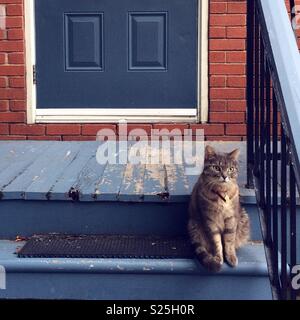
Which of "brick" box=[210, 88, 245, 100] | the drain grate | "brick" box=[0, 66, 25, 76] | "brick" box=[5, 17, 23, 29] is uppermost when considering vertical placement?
"brick" box=[5, 17, 23, 29]

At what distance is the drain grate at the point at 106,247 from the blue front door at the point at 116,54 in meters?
1.92

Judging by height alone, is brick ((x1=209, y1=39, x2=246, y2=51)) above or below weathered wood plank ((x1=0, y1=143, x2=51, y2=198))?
above

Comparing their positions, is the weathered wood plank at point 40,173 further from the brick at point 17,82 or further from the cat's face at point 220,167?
the cat's face at point 220,167

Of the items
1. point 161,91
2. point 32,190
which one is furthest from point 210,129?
point 32,190

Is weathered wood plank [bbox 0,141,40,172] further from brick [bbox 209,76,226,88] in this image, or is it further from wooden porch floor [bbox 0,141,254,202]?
brick [bbox 209,76,226,88]

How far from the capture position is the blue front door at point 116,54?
15.4 ft

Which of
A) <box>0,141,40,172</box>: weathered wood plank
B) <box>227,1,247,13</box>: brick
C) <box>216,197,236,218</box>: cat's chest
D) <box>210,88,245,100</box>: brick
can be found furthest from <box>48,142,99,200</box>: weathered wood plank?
<box>227,1,247,13</box>: brick

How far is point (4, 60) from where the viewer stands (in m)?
4.69

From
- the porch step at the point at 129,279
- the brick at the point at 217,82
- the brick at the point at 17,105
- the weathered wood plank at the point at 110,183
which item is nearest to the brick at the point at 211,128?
the brick at the point at 217,82

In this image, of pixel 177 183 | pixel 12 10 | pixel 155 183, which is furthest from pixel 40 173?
pixel 12 10

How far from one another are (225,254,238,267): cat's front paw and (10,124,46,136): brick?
2.39 m

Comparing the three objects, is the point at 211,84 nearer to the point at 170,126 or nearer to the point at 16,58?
the point at 170,126

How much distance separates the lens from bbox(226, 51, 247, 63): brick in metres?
4.64
